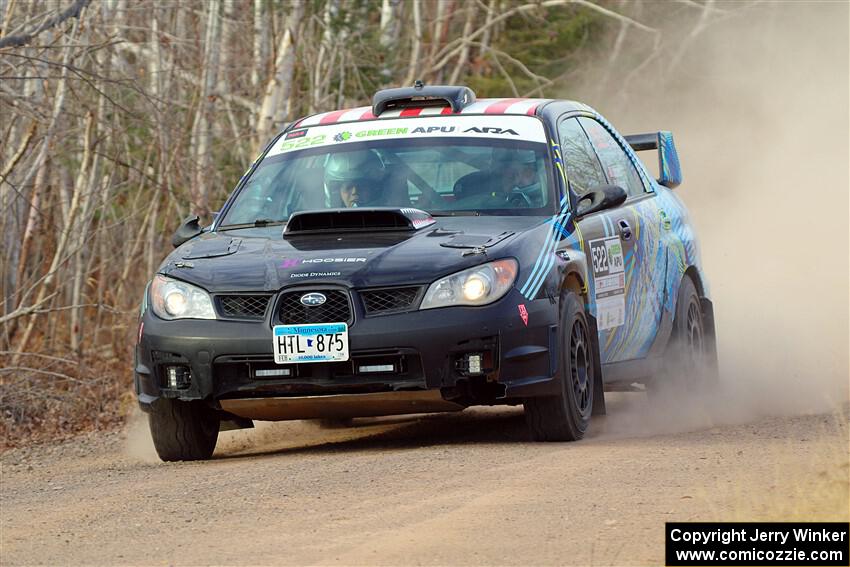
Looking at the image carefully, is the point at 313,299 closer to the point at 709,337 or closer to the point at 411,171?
the point at 411,171

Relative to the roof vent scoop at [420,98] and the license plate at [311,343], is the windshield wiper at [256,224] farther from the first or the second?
the license plate at [311,343]

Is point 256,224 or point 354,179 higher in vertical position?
point 354,179

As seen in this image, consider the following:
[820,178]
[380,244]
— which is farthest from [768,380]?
[820,178]

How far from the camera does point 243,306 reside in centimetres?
789

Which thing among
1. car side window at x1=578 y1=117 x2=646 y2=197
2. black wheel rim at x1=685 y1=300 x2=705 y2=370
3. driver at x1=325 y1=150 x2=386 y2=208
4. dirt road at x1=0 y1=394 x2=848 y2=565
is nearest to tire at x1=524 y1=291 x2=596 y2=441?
dirt road at x1=0 y1=394 x2=848 y2=565

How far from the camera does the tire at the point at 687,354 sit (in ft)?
33.2

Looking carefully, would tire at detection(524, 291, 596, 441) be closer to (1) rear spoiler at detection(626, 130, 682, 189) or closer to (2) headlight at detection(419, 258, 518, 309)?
(2) headlight at detection(419, 258, 518, 309)

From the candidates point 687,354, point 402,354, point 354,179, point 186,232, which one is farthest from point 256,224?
point 687,354

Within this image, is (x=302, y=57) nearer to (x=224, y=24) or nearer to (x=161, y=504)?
(x=224, y=24)

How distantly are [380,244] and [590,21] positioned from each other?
1878 centimetres

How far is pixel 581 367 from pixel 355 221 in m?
1.32

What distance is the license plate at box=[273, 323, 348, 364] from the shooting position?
7.71 m

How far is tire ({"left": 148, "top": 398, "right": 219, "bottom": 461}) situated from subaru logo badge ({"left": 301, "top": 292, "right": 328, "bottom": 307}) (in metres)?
0.87

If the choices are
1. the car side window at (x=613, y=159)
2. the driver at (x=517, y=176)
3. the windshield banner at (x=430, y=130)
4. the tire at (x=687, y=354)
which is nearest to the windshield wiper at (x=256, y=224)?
the windshield banner at (x=430, y=130)
